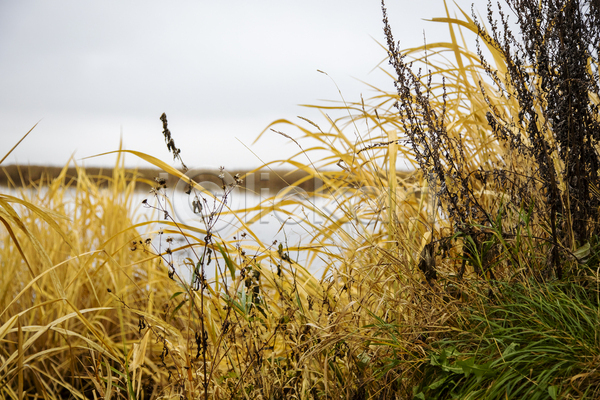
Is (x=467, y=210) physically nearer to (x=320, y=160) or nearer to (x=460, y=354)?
(x=460, y=354)

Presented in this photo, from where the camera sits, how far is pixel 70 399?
1894mm

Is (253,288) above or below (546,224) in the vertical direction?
below

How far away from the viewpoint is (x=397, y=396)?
1.26m

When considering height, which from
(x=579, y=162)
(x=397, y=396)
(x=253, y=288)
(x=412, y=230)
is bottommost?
(x=397, y=396)

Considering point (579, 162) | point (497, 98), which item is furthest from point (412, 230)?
point (497, 98)

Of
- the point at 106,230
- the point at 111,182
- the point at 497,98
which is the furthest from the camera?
the point at 111,182

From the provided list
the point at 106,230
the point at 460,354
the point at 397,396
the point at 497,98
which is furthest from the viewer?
the point at 106,230

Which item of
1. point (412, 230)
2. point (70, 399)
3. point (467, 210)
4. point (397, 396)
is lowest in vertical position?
point (70, 399)

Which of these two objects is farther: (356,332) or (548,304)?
(356,332)

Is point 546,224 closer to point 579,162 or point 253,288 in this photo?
point 579,162

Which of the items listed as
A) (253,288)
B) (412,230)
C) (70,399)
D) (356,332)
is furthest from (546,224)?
(70,399)

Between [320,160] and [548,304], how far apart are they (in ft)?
4.72

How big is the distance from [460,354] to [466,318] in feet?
0.66

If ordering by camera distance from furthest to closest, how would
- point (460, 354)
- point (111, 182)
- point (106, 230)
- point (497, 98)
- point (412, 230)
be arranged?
point (111, 182) → point (106, 230) → point (497, 98) → point (412, 230) → point (460, 354)
